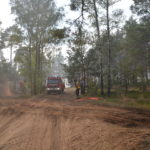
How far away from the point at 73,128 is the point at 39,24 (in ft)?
66.7

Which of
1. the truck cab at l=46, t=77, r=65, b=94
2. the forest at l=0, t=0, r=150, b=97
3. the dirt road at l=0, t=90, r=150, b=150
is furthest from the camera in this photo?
the truck cab at l=46, t=77, r=65, b=94

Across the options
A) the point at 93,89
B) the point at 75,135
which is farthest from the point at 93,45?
the point at 75,135

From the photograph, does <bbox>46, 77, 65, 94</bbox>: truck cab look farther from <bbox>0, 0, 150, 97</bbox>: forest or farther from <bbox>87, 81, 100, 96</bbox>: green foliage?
<bbox>87, 81, 100, 96</bbox>: green foliage

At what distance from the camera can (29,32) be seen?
2419 centimetres

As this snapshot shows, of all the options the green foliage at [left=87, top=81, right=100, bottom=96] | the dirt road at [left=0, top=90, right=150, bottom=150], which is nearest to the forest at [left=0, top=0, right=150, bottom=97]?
the green foliage at [left=87, top=81, right=100, bottom=96]

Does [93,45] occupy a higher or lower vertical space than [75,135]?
A: higher

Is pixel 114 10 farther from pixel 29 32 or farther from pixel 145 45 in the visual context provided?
pixel 145 45

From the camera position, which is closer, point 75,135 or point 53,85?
point 75,135

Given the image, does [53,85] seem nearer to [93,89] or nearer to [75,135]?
[93,89]

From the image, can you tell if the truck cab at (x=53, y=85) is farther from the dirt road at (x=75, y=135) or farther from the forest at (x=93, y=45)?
the dirt road at (x=75, y=135)

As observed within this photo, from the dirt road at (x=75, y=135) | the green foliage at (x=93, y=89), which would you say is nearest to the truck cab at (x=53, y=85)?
the green foliage at (x=93, y=89)

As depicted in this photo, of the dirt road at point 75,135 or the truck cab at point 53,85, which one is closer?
the dirt road at point 75,135

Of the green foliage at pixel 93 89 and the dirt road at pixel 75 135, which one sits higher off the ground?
the green foliage at pixel 93 89

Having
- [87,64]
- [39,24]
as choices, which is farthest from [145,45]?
[39,24]
